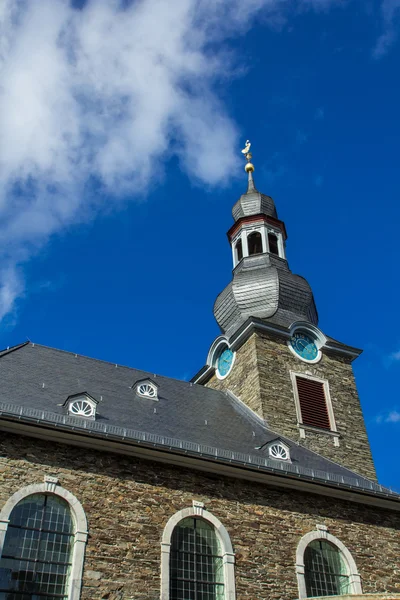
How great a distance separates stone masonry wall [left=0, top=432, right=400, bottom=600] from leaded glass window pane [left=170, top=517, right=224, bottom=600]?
37 cm

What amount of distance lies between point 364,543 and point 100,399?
7201 mm

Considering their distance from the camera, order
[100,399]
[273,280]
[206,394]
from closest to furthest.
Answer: [100,399]
[206,394]
[273,280]

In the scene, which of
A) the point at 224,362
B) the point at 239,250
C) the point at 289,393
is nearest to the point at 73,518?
the point at 289,393

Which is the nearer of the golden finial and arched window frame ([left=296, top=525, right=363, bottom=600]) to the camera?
arched window frame ([left=296, top=525, right=363, bottom=600])

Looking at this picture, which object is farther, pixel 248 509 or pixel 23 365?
pixel 23 365

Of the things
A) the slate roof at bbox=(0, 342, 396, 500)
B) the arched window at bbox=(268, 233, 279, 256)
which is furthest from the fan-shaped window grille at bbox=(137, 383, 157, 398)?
the arched window at bbox=(268, 233, 279, 256)

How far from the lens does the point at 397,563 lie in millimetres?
15453

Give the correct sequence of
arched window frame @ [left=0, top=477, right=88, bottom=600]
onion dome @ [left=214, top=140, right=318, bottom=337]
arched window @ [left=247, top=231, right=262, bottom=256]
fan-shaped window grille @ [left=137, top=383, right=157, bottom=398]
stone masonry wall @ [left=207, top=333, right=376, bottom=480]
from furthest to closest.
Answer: arched window @ [left=247, top=231, right=262, bottom=256] < onion dome @ [left=214, top=140, right=318, bottom=337] < stone masonry wall @ [left=207, top=333, right=376, bottom=480] < fan-shaped window grille @ [left=137, top=383, right=157, bottom=398] < arched window frame @ [left=0, top=477, right=88, bottom=600]

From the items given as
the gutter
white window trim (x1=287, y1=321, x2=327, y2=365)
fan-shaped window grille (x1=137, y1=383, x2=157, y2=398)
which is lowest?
the gutter

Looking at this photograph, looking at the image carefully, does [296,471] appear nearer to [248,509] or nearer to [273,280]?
[248,509]

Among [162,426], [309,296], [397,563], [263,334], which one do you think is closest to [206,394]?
[263,334]

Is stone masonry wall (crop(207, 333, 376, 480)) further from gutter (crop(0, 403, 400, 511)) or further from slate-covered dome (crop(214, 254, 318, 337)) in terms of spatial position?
gutter (crop(0, 403, 400, 511))

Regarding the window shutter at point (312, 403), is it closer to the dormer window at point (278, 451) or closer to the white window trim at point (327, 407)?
the white window trim at point (327, 407)

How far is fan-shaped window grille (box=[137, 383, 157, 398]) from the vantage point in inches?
719
